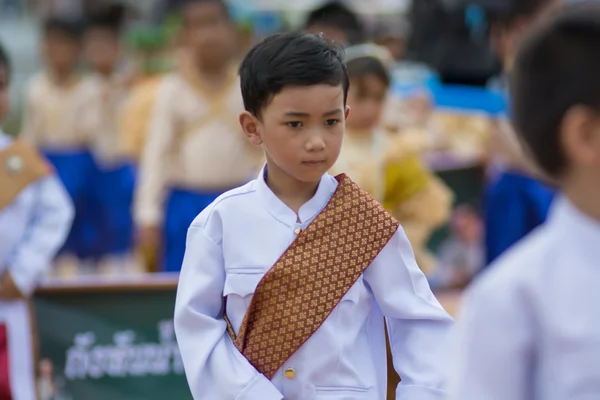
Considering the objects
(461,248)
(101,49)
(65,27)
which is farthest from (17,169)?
(101,49)

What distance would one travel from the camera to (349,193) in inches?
125

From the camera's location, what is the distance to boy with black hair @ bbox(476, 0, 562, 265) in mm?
7004

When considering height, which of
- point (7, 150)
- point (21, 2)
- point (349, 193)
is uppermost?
point (349, 193)

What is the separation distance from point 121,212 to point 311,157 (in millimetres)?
7356

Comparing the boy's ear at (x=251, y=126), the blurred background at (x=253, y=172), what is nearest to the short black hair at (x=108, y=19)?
the blurred background at (x=253, y=172)

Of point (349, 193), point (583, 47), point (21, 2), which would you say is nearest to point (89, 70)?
point (349, 193)

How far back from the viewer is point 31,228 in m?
5.14

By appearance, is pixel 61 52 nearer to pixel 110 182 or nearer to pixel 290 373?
pixel 110 182

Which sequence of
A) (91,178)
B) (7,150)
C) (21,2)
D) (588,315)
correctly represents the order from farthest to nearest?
(21,2) < (91,178) < (7,150) < (588,315)

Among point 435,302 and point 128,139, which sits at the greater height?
point 435,302

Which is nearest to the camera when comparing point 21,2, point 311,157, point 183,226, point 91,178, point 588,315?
point 588,315

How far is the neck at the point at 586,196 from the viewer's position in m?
2.10

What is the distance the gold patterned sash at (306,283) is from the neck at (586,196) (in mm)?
1023

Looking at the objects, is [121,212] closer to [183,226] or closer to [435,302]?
[183,226]
